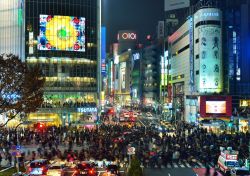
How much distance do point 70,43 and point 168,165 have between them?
48149 millimetres

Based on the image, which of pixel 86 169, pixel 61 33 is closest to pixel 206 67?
pixel 61 33

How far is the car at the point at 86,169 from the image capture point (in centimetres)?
2657

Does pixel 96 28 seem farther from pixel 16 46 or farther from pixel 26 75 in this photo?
pixel 26 75

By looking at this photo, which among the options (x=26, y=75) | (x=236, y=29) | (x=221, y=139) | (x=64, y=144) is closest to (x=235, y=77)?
(x=236, y=29)

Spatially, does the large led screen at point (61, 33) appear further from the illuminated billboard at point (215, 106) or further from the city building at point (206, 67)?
the illuminated billboard at point (215, 106)

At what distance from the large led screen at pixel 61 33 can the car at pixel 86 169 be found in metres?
52.3

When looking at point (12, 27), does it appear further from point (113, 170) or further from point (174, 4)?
point (113, 170)

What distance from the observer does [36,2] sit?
7881 centimetres

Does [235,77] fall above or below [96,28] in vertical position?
below

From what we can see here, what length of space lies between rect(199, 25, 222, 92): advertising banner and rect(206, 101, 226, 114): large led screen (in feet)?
9.47

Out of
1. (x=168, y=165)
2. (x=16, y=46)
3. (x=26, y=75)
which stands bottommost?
(x=168, y=165)

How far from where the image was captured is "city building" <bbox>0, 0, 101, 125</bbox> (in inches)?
3068

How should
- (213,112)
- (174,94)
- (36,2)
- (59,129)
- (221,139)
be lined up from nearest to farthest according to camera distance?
(221,139) < (59,129) < (213,112) < (36,2) < (174,94)

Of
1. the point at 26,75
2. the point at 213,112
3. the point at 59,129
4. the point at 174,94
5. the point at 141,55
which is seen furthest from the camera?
the point at 141,55
